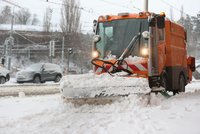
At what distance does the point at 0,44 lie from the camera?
49188 mm

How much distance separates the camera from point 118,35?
11633 mm

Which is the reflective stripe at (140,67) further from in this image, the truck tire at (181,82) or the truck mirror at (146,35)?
the truck tire at (181,82)

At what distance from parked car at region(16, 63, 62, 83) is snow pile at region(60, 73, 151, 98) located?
1618 centimetres

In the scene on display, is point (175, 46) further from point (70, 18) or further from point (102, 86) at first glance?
point (70, 18)

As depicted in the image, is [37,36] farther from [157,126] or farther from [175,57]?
[157,126]

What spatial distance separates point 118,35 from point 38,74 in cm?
1525

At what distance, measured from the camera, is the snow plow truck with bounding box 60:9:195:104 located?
31.6 feet

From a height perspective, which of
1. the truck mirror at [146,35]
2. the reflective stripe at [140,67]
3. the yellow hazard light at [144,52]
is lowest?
the reflective stripe at [140,67]

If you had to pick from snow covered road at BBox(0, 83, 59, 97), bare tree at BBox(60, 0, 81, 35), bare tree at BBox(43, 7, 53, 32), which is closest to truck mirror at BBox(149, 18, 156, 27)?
snow covered road at BBox(0, 83, 59, 97)

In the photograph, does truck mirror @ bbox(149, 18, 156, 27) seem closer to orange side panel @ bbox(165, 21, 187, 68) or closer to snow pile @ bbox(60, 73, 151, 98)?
orange side panel @ bbox(165, 21, 187, 68)

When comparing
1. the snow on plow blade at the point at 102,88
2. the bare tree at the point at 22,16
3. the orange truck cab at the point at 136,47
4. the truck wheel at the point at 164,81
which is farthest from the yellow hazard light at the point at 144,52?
the bare tree at the point at 22,16

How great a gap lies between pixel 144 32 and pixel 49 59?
37.6 m

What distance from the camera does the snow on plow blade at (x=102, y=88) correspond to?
31.1 ft

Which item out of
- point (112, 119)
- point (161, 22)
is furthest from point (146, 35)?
point (112, 119)
